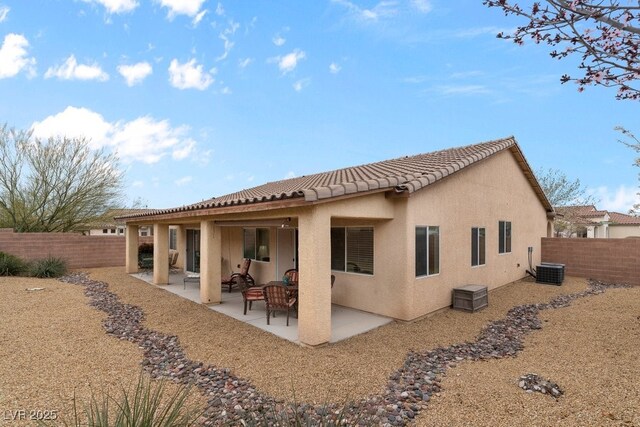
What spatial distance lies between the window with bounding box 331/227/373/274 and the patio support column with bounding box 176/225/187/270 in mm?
11247

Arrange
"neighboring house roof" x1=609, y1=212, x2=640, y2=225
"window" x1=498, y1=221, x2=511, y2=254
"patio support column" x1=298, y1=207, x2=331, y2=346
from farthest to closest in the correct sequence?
1. "neighboring house roof" x1=609, y1=212, x2=640, y2=225
2. "window" x1=498, y1=221, x2=511, y2=254
3. "patio support column" x1=298, y1=207, x2=331, y2=346

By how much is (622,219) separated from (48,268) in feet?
164

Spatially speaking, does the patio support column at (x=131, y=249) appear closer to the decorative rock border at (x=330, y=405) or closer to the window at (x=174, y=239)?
the window at (x=174, y=239)

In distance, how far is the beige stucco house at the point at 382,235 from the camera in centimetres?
667

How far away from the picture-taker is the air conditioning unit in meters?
13.9

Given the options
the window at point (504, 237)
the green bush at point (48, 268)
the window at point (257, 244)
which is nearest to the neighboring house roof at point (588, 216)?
the window at point (504, 237)

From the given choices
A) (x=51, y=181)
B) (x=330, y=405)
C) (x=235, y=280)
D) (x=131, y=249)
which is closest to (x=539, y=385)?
(x=330, y=405)

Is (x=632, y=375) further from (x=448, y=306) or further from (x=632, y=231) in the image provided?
(x=632, y=231)

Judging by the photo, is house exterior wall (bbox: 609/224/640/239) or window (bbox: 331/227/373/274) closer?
window (bbox: 331/227/373/274)

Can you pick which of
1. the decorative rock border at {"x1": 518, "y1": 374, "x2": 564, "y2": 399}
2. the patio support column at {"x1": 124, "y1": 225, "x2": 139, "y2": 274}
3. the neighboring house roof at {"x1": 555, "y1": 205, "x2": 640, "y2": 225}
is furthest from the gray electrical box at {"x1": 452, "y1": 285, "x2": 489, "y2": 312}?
the neighboring house roof at {"x1": 555, "y1": 205, "x2": 640, "y2": 225}

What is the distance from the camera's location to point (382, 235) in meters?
8.66

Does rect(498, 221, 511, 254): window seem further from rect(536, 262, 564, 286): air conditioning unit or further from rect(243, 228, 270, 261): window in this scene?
rect(243, 228, 270, 261): window

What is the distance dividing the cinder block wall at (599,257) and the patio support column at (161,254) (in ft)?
58.4

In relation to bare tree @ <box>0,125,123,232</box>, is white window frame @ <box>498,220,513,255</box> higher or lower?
lower
